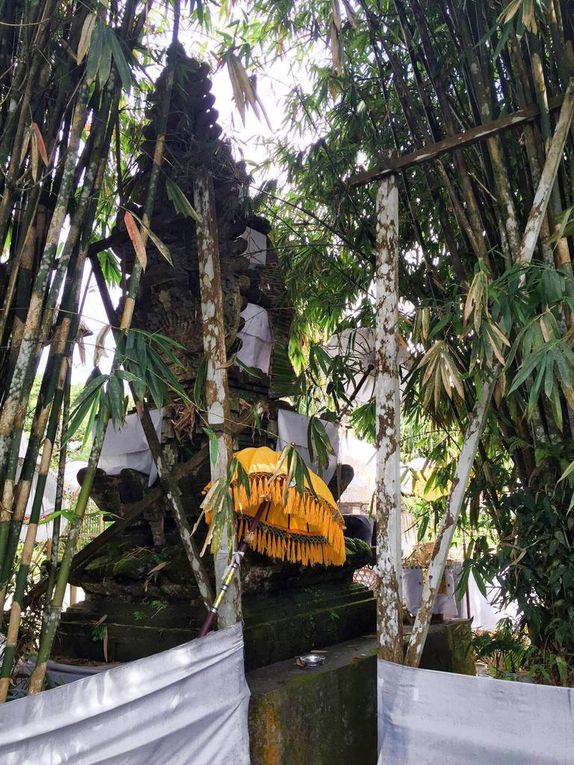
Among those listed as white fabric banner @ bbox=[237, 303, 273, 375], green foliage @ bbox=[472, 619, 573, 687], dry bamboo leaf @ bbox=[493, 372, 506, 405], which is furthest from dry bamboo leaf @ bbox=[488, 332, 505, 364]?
white fabric banner @ bbox=[237, 303, 273, 375]

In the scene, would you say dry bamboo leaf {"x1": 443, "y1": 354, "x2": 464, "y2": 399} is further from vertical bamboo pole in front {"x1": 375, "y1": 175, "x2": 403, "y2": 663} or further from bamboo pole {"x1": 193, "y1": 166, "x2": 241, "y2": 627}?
bamboo pole {"x1": 193, "y1": 166, "x2": 241, "y2": 627}

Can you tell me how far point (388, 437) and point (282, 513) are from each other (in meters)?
0.76

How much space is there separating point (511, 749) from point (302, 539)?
1.45m

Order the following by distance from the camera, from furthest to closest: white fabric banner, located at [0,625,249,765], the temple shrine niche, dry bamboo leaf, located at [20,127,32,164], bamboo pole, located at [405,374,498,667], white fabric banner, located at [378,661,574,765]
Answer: the temple shrine niche, bamboo pole, located at [405,374,498,667], dry bamboo leaf, located at [20,127,32,164], white fabric banner, located at [378,661,574,765], white fabric banner, located at [0,625,249,765]

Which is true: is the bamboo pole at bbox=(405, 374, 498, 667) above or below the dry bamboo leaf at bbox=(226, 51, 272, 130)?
below

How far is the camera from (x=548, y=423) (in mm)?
3150

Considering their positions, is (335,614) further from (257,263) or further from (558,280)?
→ (558,280)

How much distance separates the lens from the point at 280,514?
11.6ft

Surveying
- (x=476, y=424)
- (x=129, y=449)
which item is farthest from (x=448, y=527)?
(x=129, y=449)

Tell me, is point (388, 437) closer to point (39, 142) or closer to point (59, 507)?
point (59, 507)

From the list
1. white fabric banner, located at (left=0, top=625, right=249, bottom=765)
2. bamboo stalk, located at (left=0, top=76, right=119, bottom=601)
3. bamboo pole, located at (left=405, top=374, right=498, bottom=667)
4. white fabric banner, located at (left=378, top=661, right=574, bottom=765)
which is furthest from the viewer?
bamboo pole, located at (left=405, top=374, right=498, bottom=667)

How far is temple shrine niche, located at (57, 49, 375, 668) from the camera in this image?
3.77m

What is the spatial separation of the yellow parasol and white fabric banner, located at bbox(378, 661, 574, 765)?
815mm

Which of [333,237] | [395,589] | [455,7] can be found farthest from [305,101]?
[395,589]
